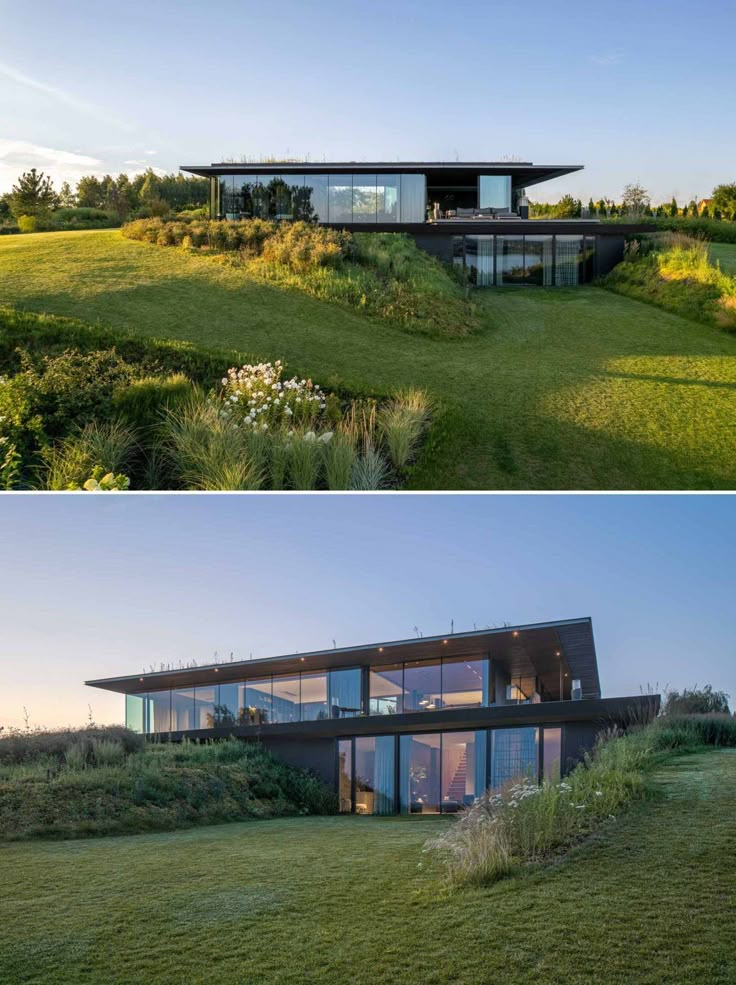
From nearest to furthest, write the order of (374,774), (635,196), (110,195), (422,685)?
(374,774)
(422,685)
(635,196)
(110,195)

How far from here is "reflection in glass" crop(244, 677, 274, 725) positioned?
17609 mm

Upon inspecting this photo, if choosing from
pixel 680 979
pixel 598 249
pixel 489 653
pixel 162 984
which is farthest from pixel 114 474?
pixel 598 249

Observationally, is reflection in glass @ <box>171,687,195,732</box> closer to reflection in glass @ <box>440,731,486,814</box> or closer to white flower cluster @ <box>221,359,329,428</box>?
reflection in glass @ <box>440,731,486,814</box>

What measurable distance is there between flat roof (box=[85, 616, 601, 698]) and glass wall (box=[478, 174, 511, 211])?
20391 millimetres

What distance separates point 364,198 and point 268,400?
912 inches

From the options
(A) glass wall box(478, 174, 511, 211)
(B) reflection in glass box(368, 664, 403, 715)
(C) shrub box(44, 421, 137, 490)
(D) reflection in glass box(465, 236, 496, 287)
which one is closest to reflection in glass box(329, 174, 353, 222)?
(A) glass wall box(478, 174, 511, 211)

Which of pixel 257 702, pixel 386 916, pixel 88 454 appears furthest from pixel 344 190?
pixel 386 916

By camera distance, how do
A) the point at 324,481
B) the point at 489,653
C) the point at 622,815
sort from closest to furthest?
1. the point at 622,815
2. the point at 324,481
3. the point at 489,653

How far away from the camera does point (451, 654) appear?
15781 millimetres

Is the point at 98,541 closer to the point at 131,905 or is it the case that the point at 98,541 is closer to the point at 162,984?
the point at 131,905

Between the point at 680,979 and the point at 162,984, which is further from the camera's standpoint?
the point at 162,984

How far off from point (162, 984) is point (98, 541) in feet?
28.9

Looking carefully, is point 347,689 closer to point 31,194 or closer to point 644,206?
point 644,206

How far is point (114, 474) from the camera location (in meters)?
8.77
